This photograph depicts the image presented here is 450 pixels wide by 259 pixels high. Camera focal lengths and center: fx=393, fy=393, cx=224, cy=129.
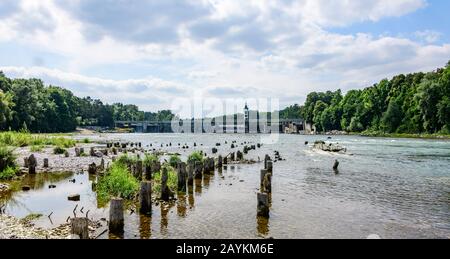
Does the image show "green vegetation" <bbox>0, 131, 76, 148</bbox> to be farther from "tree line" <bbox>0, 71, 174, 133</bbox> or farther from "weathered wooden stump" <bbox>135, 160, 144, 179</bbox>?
"weathered wooden stump" <bbox>135, 160, 144, 179</bbox>

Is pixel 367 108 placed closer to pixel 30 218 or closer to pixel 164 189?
pixel 164 189

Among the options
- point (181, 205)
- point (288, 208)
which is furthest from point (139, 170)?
point (288, 208)

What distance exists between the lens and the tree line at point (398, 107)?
107 m

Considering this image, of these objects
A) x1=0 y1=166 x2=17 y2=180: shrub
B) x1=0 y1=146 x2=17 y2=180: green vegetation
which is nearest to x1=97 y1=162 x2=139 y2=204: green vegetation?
x1=0 y1=166 x2=17 y2=180: shrub

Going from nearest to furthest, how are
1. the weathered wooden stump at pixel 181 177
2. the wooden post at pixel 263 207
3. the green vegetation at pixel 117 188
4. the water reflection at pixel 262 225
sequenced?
the water reflection at pixel 262 225, the wooden post at pixel 263 207, the green vegetation at pixel 117 188, the weathered wooden stump at pixel 181 177

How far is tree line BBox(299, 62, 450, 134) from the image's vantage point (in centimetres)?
10719

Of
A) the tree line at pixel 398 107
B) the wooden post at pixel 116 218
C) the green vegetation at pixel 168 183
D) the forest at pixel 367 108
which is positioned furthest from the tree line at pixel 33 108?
the tree line at pixel 398 107

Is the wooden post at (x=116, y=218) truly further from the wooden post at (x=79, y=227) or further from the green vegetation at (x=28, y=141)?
the green vegetation at (x=28, y=141)

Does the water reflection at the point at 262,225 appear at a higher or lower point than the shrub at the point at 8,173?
lower

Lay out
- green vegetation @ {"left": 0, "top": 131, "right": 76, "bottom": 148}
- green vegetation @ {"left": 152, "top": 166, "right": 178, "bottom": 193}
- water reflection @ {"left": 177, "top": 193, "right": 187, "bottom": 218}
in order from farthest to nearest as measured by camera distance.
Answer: green vegetation @ {"left": 0, "top": 131, "right": 76, "bottom": 148}, green vegetation @ {"left": 152, "top": 166, "right": 178, "bottom": 193}, water reflection @ {"left": 177, "top": 193, "right": 187, "bottom": 218}

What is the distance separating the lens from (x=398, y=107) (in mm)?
129625
